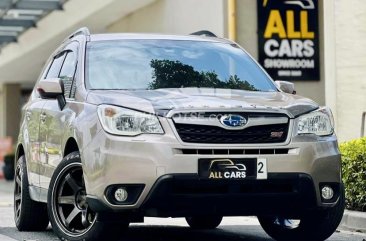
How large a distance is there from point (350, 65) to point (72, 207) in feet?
24.1

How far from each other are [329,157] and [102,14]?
689 inches

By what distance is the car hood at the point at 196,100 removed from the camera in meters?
6.86

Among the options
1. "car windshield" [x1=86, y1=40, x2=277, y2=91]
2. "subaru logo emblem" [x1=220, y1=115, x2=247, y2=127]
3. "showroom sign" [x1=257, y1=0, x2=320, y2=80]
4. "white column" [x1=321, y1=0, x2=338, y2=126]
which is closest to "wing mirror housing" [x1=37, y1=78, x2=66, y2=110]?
"car windshield" [x1=86, y1=40, x2=277, y2=91]

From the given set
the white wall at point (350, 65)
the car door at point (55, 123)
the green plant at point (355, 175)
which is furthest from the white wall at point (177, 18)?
the car door at point (55, 123)

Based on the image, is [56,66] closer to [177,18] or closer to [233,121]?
[233,121]

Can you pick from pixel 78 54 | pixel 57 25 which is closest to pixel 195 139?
pixel 78 54

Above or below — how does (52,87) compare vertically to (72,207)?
above

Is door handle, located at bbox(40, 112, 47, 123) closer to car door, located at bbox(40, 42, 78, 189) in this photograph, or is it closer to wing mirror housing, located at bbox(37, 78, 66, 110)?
car door, located at bbox(40, 42, 78, 189)

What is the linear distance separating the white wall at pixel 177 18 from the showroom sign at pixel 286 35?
86 cm

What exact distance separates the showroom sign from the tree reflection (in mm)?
9969

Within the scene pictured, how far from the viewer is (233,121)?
6832 mm

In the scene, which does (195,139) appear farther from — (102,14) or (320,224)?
(102,14)

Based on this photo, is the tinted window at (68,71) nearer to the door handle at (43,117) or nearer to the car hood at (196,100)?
the door handle at (43,117)

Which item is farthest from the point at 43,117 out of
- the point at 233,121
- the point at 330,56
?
the point at 330,56
